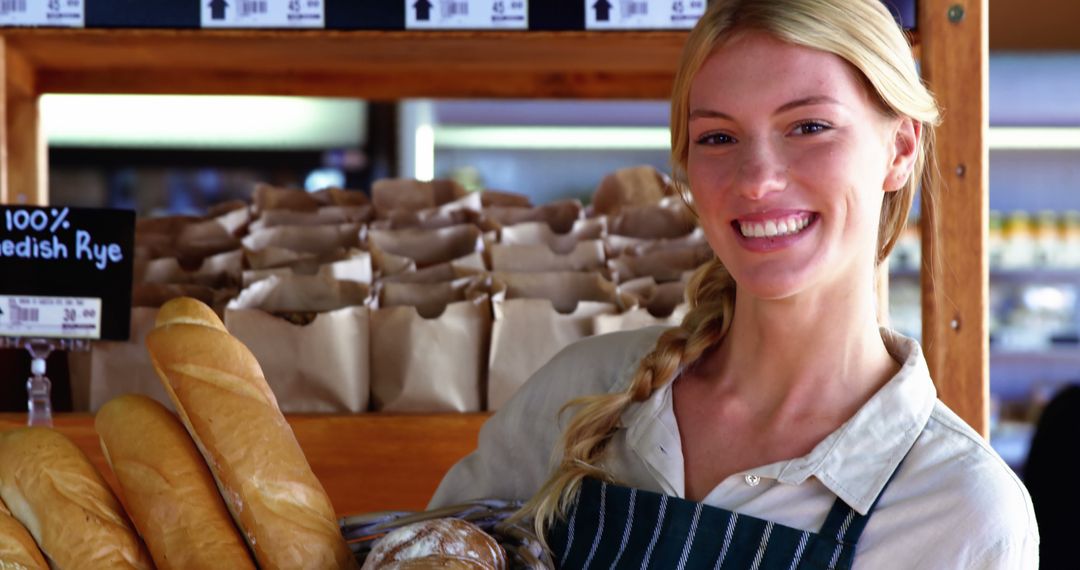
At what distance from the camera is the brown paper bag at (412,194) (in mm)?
1896

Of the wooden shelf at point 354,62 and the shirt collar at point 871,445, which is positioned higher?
the wooden shelf at point 354,62

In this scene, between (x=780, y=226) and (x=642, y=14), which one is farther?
(x=642, y=14)

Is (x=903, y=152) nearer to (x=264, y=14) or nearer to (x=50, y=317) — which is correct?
(x=264, y=14)

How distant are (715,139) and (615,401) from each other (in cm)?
29

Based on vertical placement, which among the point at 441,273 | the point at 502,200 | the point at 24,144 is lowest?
the point at 441,273

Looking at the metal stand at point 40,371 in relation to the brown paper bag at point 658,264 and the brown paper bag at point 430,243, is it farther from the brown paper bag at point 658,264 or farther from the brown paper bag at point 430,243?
the brown paper bag at point 658,264

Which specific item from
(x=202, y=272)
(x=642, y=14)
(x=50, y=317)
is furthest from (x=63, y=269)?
(x=642, y=14)

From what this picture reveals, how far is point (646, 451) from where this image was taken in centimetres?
111

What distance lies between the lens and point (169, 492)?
984 mm

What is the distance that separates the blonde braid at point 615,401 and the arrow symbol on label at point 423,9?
0.53 metres

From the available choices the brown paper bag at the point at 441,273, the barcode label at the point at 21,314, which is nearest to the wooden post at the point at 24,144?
the barcode label at the point at 21,314

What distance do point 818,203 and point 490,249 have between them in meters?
0.81

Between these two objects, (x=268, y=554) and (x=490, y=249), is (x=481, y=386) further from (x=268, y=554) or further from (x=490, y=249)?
(x=268, y=554)

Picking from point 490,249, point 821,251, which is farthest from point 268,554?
point 490,249
